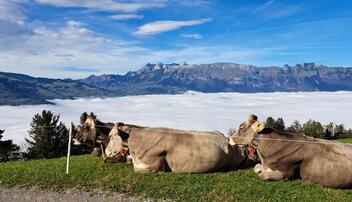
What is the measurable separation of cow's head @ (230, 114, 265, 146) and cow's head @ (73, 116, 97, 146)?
9.14 metres

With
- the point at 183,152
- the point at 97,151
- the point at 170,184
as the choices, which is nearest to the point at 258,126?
the point at 183,152

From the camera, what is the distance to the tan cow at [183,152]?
22359mm

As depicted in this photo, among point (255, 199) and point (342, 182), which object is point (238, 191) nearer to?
point (255, 199)

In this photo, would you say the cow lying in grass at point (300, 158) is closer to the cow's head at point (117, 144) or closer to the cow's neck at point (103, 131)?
the cow's head at point (117, 144)

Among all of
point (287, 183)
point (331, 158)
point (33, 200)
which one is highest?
point (331, 158)

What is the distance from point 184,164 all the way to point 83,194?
17.1 feet

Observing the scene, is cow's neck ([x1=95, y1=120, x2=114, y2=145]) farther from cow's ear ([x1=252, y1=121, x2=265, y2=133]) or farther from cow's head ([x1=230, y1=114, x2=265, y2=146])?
cow's ear ([x1=252, y1=121, x2=265, y2=133])

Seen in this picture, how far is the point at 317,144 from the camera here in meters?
19.9

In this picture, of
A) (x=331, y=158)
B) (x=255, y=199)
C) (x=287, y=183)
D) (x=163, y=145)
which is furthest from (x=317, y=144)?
(x=163, y=145)

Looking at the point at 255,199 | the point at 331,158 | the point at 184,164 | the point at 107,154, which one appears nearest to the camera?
the point at 255,199

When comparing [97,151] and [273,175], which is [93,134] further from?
[273,175]

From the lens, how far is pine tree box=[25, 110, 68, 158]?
277 feet

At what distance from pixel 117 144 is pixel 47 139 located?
2517 inches

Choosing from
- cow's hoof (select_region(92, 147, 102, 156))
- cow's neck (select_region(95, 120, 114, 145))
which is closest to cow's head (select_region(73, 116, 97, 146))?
cow's neck (select_region(95, 120, 114, 145))
